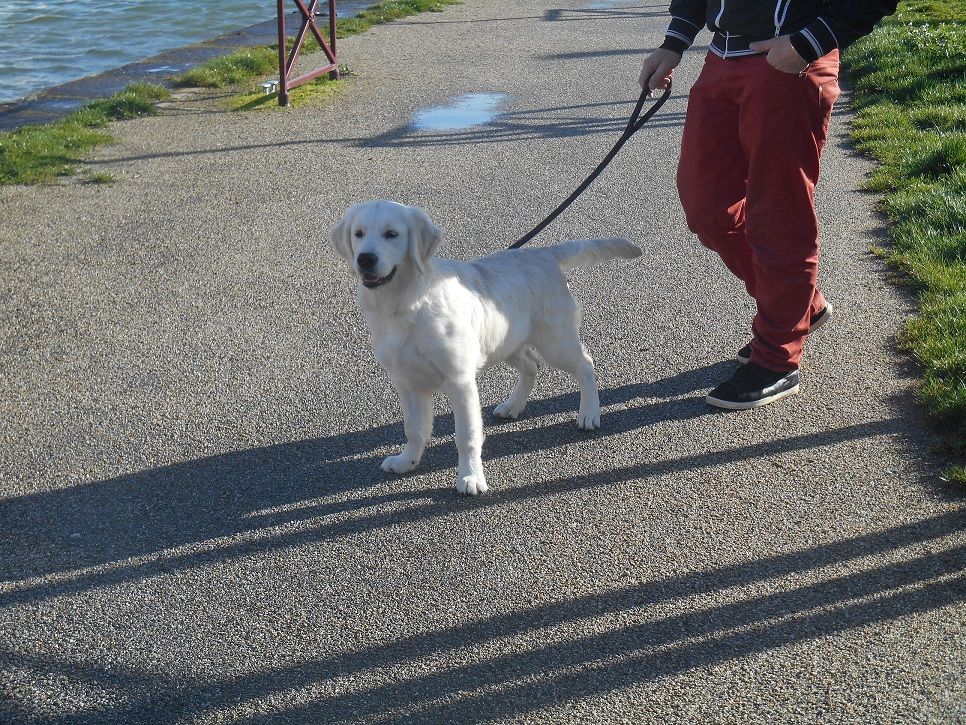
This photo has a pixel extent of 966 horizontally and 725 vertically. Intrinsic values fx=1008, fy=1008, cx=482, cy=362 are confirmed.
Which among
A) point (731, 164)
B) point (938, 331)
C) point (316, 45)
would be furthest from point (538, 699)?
point (316, 45)

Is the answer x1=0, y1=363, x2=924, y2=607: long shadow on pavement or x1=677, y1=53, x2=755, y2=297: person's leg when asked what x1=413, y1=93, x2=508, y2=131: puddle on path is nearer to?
→ x1=677, y1=53, x2=755, y2=297: person's leg

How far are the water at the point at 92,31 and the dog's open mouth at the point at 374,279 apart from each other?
10970mm

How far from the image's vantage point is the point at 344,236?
387cm

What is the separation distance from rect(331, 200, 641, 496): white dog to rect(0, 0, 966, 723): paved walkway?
0.26 meters

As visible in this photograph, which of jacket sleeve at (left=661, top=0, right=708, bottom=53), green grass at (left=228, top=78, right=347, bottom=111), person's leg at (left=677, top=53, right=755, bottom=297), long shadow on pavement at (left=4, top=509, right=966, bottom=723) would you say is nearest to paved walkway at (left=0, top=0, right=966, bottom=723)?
long shadow on pavement at (left=4, top=509, right=966, bottom=723)

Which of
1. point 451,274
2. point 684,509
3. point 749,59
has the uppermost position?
point 749,59

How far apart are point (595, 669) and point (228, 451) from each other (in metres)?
2.01

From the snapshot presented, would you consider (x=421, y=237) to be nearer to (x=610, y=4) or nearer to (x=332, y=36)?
(x=332, y=36)

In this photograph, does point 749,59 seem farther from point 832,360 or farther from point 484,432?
point 484,432

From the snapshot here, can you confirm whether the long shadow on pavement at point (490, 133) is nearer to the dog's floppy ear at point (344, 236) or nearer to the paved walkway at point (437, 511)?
the paved walkway at point (437, 511)

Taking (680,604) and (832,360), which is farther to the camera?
(832,360)

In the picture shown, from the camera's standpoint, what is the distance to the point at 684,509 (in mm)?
3875

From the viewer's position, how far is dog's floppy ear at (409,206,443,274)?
3.74m

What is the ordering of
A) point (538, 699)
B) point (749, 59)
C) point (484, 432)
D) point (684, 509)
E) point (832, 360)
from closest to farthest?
point (538, 699) < point (684, 509) < point (749, 59) < point (484, 432) < point (832, 360)
